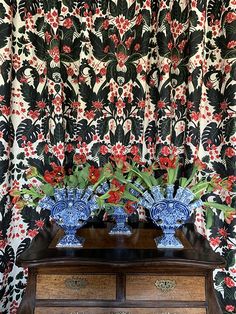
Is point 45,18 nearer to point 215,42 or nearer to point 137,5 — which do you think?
point 137,5

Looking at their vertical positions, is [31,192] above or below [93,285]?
above

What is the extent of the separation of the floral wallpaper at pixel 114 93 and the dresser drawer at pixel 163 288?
522 mm

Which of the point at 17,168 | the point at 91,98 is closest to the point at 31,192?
the point at 17,168

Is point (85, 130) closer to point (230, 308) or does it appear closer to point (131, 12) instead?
point (131, 12)

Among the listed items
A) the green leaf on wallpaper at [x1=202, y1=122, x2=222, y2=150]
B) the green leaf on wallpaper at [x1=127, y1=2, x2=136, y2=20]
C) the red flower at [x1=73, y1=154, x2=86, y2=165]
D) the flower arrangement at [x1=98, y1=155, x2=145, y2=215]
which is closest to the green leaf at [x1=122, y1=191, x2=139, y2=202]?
the flower arrangement at [x1=98, y1=155, x2=145, y2=215]

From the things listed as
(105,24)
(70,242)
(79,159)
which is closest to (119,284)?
(70,242)

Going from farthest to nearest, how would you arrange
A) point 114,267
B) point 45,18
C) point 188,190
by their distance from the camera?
point 45,18 < point 188,190 < point 114,267

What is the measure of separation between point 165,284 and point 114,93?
0.98m

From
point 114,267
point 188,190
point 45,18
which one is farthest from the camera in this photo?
point 45,18

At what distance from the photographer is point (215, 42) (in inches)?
65.0

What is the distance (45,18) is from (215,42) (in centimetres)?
91

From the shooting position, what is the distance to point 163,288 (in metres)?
1.16

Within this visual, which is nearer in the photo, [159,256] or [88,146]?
[159,256]

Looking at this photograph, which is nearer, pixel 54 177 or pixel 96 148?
pixel 54 177
